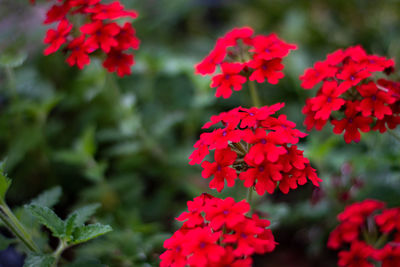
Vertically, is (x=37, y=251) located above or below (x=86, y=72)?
below

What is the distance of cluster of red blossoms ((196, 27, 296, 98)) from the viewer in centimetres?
141

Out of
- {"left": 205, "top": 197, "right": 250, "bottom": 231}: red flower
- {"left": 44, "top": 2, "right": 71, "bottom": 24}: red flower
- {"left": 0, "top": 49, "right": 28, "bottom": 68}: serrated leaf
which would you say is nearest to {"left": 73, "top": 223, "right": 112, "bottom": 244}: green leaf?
{"left": 205, "top": 197, "right": 250, "bottom": 231}: red flower

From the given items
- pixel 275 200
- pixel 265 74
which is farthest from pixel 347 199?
pixel 265 74

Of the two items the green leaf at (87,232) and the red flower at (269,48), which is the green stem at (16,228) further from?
the red flower at (269,48)

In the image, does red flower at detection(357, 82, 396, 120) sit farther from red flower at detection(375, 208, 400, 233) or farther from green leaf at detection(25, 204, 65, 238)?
green leaf at detection(25, 204, 65, 238)

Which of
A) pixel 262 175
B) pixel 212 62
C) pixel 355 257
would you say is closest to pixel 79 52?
pixel 212 62

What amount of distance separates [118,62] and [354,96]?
88 cm

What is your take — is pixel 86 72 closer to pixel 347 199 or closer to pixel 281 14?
→ pixel 347 199

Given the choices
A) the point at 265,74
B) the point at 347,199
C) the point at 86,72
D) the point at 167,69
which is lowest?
the point at 347,199

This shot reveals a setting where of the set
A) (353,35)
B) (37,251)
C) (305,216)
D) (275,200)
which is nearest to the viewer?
(37,251)

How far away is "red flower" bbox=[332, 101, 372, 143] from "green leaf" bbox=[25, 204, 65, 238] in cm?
93

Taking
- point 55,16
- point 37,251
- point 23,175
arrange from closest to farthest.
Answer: point 37,251 → point 55,16 → point 23,175

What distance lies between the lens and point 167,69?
249cm

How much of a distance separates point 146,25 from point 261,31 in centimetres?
97
